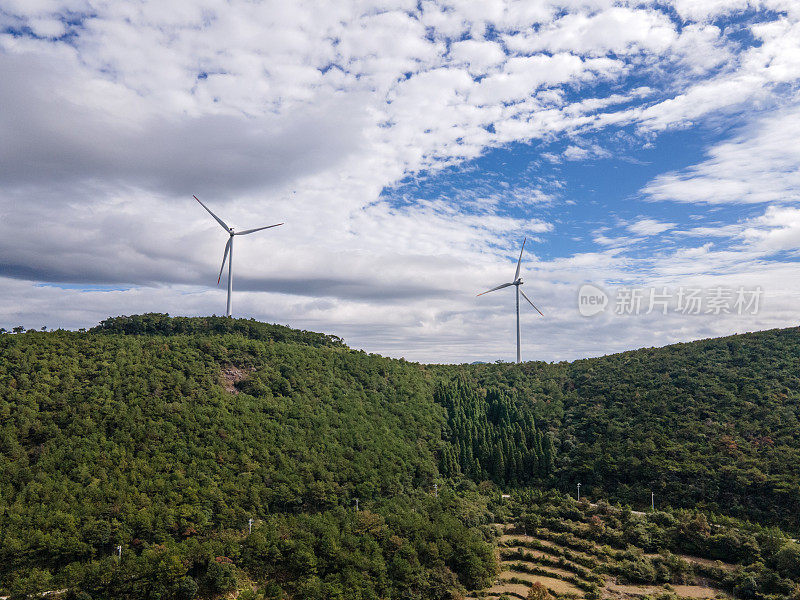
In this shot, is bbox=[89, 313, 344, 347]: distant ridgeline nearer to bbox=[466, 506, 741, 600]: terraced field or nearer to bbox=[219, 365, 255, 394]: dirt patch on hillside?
bbox=[219, 365, 255, 394]: dirt patch on hillside

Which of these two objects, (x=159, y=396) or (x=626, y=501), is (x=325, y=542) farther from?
(x=626, y=501)

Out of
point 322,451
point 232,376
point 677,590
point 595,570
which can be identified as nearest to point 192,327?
point 232,376

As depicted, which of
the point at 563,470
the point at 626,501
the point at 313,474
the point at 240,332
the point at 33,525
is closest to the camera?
the point at 33,525

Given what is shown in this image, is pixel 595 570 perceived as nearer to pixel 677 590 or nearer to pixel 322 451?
pixel 677 590

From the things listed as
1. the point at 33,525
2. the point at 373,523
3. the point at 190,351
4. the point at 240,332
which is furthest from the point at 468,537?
the point at 240,332

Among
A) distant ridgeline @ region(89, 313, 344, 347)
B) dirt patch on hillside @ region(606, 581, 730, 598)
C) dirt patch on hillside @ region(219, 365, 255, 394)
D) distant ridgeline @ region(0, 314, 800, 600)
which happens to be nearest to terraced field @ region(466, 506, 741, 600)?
dirt patch on hillside @ region(606, 581, 730, 598)

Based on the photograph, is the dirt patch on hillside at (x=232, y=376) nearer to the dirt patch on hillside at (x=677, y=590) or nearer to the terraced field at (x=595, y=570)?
the terraced field at (x=595, y=570)
